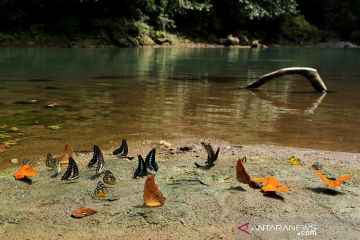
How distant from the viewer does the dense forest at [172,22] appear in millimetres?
28281

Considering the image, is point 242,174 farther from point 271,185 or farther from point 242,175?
point 271,185

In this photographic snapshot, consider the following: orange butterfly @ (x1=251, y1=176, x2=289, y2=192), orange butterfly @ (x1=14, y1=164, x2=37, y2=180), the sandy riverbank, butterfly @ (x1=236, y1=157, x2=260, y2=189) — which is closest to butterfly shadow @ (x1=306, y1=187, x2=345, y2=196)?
the sandy riverbank

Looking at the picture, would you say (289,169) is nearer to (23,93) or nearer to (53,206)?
(53,206)

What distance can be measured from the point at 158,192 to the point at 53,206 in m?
0.72

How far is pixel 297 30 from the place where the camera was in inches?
1708

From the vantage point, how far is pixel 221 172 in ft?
12.5

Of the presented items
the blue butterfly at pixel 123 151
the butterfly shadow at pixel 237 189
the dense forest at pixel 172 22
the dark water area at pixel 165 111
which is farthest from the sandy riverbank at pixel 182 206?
the dense forest at pixel 172 22

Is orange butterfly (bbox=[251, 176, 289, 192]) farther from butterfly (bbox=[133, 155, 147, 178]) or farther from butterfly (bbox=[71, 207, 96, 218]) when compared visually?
butterfly (bbox=[71, 207, 96, 218])

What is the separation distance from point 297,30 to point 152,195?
4299cm

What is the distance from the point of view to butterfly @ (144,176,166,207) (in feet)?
9.78

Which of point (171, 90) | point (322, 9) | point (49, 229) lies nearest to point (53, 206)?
point (49, 229)

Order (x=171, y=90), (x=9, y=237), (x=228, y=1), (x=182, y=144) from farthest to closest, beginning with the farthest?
(x=228, y=1) < (x=171, y=90) < (x=182, y=144) < (x=9, y=237)

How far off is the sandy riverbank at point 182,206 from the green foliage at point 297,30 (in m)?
40.6

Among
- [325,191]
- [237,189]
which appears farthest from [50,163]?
[325,191]
